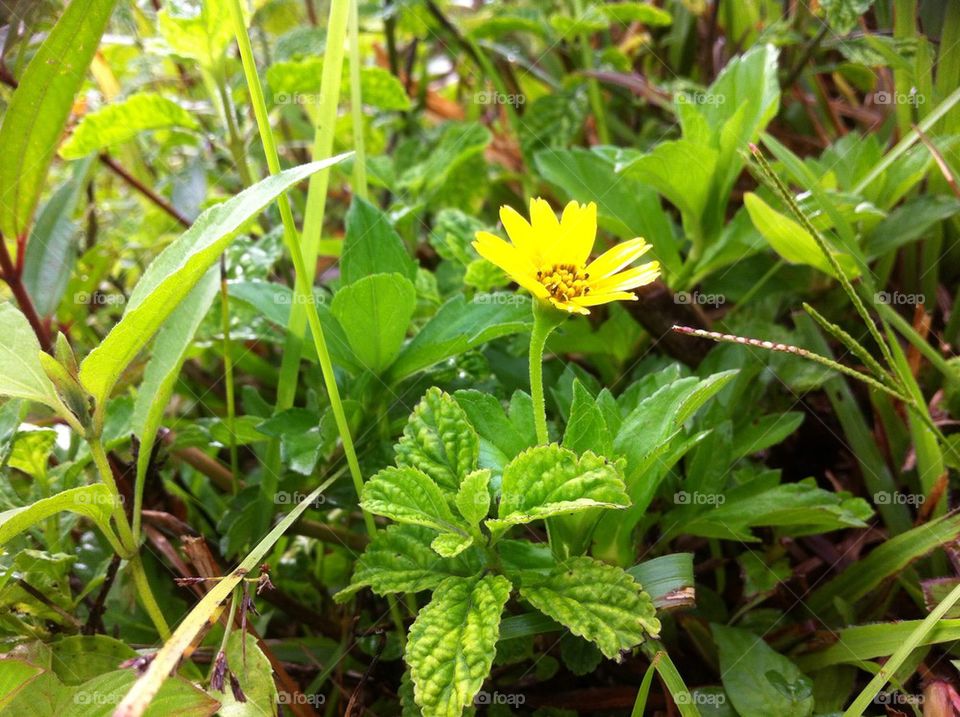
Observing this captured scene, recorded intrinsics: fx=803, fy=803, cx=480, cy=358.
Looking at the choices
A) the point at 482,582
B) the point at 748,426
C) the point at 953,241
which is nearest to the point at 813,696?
the point at 748,426

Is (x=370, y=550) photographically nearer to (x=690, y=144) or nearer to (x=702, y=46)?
(x=690, y=144)

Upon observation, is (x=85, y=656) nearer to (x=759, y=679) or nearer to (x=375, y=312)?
(x=375, y=312)

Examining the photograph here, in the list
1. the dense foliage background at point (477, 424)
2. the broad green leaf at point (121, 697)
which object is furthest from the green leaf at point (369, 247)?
the broad green leaf at point (121, 697)
